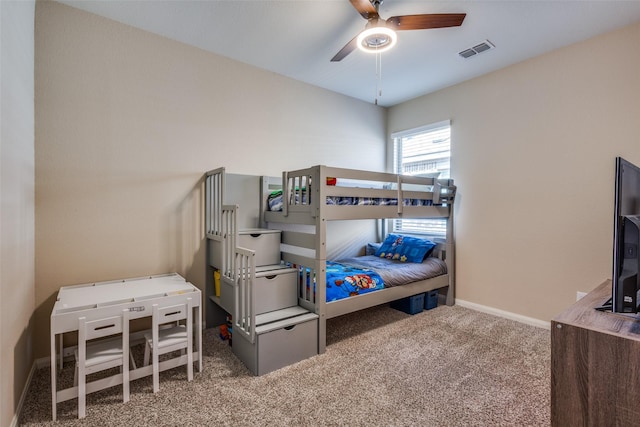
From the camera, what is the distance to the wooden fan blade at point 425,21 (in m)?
1.92

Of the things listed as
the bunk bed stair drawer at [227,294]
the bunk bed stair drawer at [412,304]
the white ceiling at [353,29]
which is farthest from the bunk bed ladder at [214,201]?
the bunk bed stair drawer at [412,304]

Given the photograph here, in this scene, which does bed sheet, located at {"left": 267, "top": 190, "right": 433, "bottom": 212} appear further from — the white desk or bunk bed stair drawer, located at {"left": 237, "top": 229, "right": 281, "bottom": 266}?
the white desk

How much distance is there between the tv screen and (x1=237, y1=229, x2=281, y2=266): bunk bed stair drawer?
2.26m

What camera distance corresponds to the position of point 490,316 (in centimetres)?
317

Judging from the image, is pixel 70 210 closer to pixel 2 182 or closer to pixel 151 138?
pixel 151 138

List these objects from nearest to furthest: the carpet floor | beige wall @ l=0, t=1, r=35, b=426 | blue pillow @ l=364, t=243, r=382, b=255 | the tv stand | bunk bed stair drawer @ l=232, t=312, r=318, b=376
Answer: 1. the tv stand
2. beige wall @ l=0, t=1, r=35, b=426
3. the carpet floor
4. bunk bed stair drawer @ l=232, t=312, r=318, b=376
5. blue pillow @ l=364, t=243, r=382, b=255

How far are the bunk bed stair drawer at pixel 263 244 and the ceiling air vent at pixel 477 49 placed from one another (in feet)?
7.89

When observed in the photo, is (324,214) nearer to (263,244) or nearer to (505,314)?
(263,244)

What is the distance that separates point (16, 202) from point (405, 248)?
11.0 ft

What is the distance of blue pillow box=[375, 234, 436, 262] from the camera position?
11.5 ft

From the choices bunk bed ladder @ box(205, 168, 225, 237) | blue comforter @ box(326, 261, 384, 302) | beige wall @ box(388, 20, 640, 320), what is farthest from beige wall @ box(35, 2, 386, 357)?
beige wall @ box(388, 20, 640, 320)

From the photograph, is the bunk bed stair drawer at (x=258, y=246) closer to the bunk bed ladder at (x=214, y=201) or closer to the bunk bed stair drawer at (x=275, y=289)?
the bunk bed ladder at (x=214, y=201)

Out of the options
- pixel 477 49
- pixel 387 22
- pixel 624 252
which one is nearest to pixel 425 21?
pixel 387 22

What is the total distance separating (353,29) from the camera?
97.3 inches
